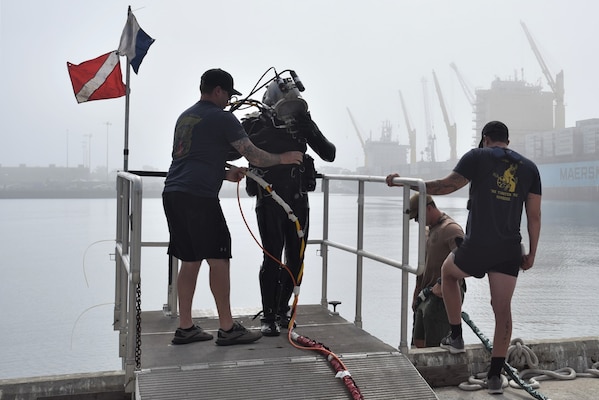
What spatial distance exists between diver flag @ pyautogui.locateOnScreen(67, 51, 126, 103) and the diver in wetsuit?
209cm

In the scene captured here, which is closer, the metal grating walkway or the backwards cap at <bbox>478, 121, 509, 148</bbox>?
the metal grating walkway

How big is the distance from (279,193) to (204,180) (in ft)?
1.89

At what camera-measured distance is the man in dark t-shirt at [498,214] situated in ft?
10.7

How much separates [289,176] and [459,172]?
97 centimetres

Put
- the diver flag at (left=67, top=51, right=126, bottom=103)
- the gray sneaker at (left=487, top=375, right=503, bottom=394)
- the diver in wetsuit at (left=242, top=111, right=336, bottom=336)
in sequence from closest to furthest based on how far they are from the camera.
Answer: the gray sneaker at (left=487, top=375, right=503, bottom=394) < the diver in wetsuit at (left=242, top=111, right=336, bottom=336) < the diver flag at (left=67, top=51, right=126, bottom=103)

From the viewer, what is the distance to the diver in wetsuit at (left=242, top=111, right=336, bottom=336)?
140 inches

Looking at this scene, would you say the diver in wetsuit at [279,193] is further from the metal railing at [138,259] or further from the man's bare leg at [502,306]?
the man's bare leg at [502,306]

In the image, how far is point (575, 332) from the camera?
15805mm

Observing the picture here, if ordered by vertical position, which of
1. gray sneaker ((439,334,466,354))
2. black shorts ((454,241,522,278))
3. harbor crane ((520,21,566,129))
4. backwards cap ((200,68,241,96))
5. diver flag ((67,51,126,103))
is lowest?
gray sneaker ((439,334,466,354))

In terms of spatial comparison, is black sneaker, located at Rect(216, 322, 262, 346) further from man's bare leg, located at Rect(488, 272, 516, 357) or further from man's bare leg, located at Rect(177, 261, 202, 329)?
man's bare leg, located at Rect(488, 272, 516, 357)

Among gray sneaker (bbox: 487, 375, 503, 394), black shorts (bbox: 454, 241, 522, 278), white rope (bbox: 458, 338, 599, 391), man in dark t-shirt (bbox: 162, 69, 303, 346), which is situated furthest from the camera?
white rope (bbox: 458, 338, 599, 391)

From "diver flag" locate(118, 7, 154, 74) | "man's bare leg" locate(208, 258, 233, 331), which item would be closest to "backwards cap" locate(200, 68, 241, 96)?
"man's bare leg" locate(208, 258, 233, 331)

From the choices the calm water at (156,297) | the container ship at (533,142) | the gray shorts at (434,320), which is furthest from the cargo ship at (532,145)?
the gray shorts at (434,320)

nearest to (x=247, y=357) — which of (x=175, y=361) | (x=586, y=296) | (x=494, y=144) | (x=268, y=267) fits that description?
(x=175, y=361)
